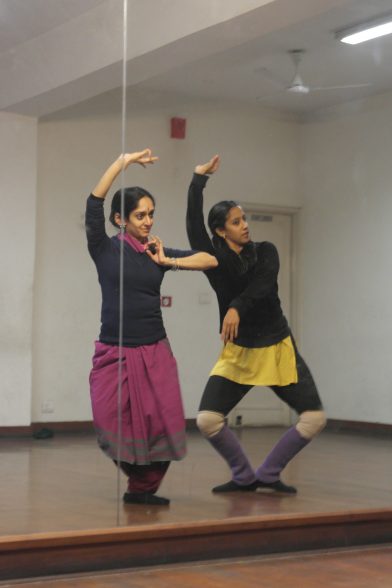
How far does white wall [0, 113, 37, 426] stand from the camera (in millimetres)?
4285

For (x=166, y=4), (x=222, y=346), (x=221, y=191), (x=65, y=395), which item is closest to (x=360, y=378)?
(x=222, y=346)

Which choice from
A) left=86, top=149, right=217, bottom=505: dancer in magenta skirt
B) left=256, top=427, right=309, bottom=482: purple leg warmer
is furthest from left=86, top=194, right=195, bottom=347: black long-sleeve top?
left=256, top=427, right=309, bottom=482: purple leg warmer

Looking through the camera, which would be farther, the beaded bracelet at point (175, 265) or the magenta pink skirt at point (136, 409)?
the beaded bracelet at point (175, 265)

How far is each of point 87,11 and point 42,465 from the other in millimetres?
1798

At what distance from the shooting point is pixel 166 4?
4742mm

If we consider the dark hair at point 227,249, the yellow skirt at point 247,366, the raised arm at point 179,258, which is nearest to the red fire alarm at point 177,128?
the dark hair at point 227,249

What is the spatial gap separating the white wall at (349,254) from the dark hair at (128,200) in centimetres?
86

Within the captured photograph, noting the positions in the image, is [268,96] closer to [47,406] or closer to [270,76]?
[270,76]

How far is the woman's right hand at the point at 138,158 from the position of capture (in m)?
4.32

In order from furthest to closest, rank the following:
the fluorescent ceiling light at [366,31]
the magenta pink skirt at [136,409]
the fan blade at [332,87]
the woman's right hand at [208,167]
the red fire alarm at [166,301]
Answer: the fan blade at [332,87] < the fluorescent ceiling light at [366,31] < the woman's right hand at [208,167] < the red fire alarm at [166,301] < the magenta pink skirt at [136,409]

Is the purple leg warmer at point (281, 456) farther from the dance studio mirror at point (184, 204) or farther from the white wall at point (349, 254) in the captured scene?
the white wall at point (349, 254)

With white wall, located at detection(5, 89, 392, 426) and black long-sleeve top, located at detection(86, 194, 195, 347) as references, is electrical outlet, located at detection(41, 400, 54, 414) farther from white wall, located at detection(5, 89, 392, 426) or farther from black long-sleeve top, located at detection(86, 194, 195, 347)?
black long-sleeve top, located at detection(86, 194, 195, 347)

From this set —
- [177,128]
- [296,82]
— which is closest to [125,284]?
[177,128]

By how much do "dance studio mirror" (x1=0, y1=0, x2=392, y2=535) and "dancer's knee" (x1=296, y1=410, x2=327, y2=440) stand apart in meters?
0.08
